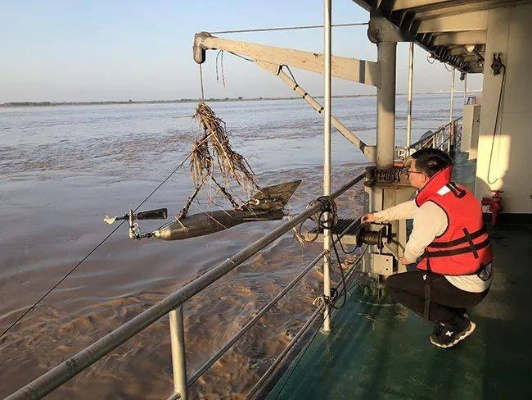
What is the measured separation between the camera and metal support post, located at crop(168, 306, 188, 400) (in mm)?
1772

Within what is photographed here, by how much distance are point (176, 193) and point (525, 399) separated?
14.7 meters

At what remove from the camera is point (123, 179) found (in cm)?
1980

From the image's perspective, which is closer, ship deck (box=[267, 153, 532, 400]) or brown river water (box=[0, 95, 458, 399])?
ship deck (box=[267, 153, 532, 400])

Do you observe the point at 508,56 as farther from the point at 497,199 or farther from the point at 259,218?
the point at 259,218

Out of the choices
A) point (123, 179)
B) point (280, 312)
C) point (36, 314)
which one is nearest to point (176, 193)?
point (123, 179)

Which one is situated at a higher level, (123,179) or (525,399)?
(525,399)

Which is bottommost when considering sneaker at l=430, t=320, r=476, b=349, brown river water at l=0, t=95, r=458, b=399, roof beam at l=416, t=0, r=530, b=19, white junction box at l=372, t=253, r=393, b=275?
brown river water at l=0, t=95, r=458, b=399

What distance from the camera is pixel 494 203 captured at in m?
A: 6.46

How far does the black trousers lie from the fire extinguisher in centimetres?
363

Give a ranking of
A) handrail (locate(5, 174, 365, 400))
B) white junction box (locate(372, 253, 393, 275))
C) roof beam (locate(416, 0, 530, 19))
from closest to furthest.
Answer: handrail (locate(5, 174, 365, 400)) → white junction box (locate(372, 253, 393, 275)) → roof beam (locate(416, 0, 530, 19))

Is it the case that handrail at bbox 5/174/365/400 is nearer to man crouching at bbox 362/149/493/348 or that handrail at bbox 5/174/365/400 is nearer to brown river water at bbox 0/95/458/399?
man crouching at bbox 362/149/493/348

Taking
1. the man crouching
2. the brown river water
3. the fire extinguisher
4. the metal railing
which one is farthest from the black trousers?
the metal railing

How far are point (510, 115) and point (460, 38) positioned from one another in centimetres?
233

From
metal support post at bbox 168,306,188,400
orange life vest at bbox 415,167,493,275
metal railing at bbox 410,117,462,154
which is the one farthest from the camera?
metal railing at bbox 410,117,462,154
